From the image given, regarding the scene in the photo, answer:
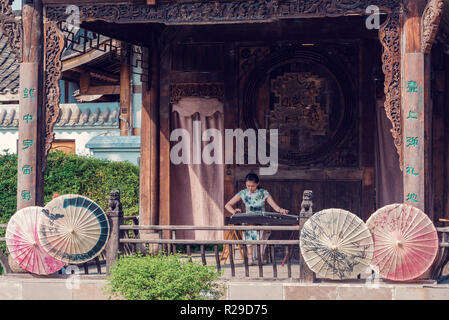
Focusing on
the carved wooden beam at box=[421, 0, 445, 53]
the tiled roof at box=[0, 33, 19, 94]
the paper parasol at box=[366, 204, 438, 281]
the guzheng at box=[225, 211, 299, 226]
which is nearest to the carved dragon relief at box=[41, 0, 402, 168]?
the carved wooden beam at box=[421, 0, 445, 53]

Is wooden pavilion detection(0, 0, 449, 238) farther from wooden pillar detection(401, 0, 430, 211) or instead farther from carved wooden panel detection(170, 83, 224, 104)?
wooden pillar detection(401, 0, 430, 211)

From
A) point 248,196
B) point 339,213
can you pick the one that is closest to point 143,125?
point 248,196

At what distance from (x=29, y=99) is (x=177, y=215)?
3.86 m

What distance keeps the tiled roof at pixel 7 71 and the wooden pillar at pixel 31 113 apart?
937 cm

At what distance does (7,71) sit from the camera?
20.1 meters

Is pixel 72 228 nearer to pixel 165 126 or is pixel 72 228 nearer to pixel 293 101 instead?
pixel 165 126

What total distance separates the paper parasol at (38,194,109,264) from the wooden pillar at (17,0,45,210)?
635 mm

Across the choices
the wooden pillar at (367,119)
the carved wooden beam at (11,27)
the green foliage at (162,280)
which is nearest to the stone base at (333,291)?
the green foliage at (162,280)

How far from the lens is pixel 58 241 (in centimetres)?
930

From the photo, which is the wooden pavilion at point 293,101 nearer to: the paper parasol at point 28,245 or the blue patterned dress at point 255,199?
the blue patterned dress at point 255,199

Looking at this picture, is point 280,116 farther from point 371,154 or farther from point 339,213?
point 339,213

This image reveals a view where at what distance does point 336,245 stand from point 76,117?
41.9 feet

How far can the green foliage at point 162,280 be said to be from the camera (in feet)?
24.1

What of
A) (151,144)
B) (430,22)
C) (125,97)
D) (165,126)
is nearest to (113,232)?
(151,144)
